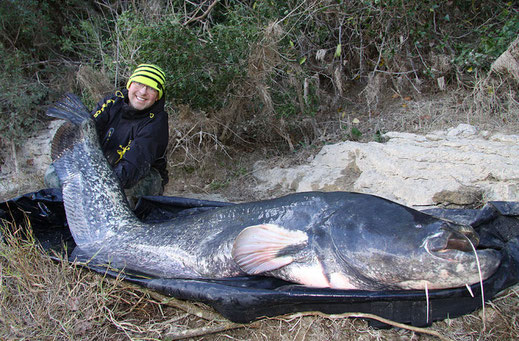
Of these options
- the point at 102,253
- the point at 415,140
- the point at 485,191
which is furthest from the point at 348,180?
the point at 102,253

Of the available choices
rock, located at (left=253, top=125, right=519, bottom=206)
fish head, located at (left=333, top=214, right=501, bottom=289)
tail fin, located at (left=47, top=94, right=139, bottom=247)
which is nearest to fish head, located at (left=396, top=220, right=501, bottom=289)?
fish head, located at (left=333, top=214, right=501, bottom=289)

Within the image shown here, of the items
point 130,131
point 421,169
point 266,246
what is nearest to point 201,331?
point 266,246

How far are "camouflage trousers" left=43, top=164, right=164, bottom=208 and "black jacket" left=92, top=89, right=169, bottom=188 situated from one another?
0.29 metres

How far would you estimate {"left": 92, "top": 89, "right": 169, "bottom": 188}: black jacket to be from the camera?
9.78ft

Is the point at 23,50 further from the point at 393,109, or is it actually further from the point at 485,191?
the point at 485,191

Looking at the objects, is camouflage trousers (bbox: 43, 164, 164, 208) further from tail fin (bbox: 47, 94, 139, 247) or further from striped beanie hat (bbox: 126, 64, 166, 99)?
striped beanie hat (bbox: 126, 64, 166, 99)

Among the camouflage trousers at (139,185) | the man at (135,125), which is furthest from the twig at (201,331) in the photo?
the camouflage trousers at (139,185)

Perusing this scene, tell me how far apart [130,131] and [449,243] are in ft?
8.27

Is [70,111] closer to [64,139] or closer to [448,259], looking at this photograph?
[64,139]

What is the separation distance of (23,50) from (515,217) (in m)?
6.68

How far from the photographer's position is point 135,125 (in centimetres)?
318

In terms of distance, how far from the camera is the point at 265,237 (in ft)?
6.27

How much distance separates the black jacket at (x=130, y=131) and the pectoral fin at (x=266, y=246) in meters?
1.34

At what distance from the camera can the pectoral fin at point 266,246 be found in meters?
1.89
